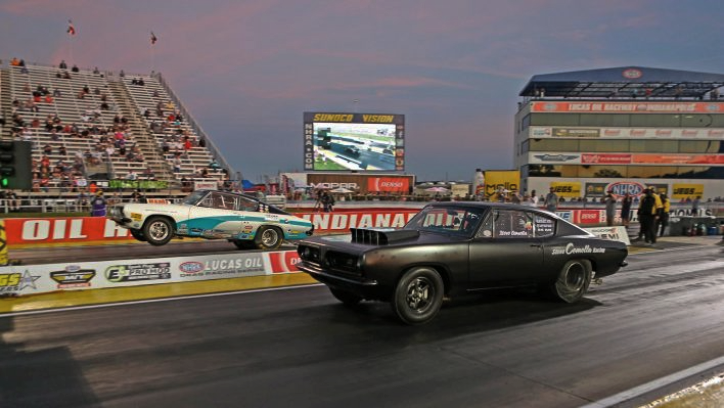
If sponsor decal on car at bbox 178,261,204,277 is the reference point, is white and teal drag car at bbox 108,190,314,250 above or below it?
above

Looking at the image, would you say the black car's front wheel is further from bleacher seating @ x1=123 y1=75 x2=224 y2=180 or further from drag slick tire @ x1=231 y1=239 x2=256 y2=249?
bleacher seating @ x1=123 y1=75 x2=224 y2=180

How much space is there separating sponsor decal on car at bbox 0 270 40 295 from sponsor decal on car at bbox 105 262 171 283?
Result: 1.07m

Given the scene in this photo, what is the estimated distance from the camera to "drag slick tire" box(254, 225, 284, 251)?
13.8 metres

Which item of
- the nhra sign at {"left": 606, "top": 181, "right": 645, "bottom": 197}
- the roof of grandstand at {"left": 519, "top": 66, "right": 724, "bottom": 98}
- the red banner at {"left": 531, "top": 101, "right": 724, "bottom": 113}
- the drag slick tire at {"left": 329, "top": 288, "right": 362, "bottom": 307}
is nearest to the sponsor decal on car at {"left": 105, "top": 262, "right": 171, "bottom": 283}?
the drag slick tire at {"left": 329, "top": 288, "right": 362, "bottom": 307}

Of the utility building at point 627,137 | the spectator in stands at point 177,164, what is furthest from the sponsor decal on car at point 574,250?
the utility building at point 627,137

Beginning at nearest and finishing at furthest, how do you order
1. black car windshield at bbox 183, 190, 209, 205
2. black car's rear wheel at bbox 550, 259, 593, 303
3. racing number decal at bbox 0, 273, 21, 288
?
black car's rear wheel at bbox 550, 259, 593, 303, racing number decal at bbox 0, 273, 21, 288, black car windshield at bbox 183, 190, 209, 205

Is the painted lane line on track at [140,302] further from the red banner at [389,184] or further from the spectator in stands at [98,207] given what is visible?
the red banner at [389,184]

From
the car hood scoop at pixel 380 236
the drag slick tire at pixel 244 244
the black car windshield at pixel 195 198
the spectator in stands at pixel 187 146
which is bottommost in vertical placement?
the drag slick tire at pixel 244 244

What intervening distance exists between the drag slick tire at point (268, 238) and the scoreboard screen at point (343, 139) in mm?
36671

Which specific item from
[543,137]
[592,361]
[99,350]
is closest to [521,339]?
[592,361]

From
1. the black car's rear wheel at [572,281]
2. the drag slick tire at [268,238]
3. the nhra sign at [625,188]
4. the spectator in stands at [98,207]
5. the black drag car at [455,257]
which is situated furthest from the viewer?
the nhra sign at [625,188]

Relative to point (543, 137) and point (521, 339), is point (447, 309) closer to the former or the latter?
point (521, 339)

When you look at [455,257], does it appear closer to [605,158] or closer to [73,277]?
[73,277]

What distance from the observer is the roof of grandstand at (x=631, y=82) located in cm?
5809
